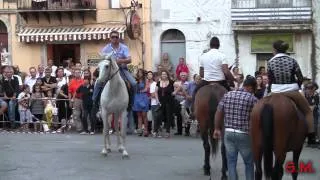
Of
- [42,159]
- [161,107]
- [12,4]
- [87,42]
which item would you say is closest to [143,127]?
[161,107]

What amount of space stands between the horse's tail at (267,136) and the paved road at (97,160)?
7.20 ft

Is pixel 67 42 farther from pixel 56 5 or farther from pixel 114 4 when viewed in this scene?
pixel 114 4

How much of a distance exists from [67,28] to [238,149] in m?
20.5

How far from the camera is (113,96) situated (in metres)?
14.3

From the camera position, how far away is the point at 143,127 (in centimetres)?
1977

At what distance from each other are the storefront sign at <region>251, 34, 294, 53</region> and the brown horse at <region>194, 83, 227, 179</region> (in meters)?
15.3

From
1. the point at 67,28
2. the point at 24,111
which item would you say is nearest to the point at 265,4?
the point at 67,28

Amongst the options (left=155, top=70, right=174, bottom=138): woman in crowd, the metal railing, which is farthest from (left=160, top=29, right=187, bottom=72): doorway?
(left=155, top=70, right=174, bottom=138): woman in crowd

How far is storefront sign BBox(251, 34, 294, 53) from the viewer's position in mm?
26391

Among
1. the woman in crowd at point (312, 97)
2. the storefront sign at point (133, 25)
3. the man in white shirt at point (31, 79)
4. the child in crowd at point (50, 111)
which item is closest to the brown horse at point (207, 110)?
the woman in crowd at point (312, 97)

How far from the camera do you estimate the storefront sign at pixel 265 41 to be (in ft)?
86.6

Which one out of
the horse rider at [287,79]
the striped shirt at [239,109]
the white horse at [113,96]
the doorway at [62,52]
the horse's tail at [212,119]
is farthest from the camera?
the doorway at [62,52]

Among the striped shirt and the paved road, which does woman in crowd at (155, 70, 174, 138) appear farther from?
the striped shirt

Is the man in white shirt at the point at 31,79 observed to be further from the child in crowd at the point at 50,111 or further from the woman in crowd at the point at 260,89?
the woman in crowd at the point at 260,89
